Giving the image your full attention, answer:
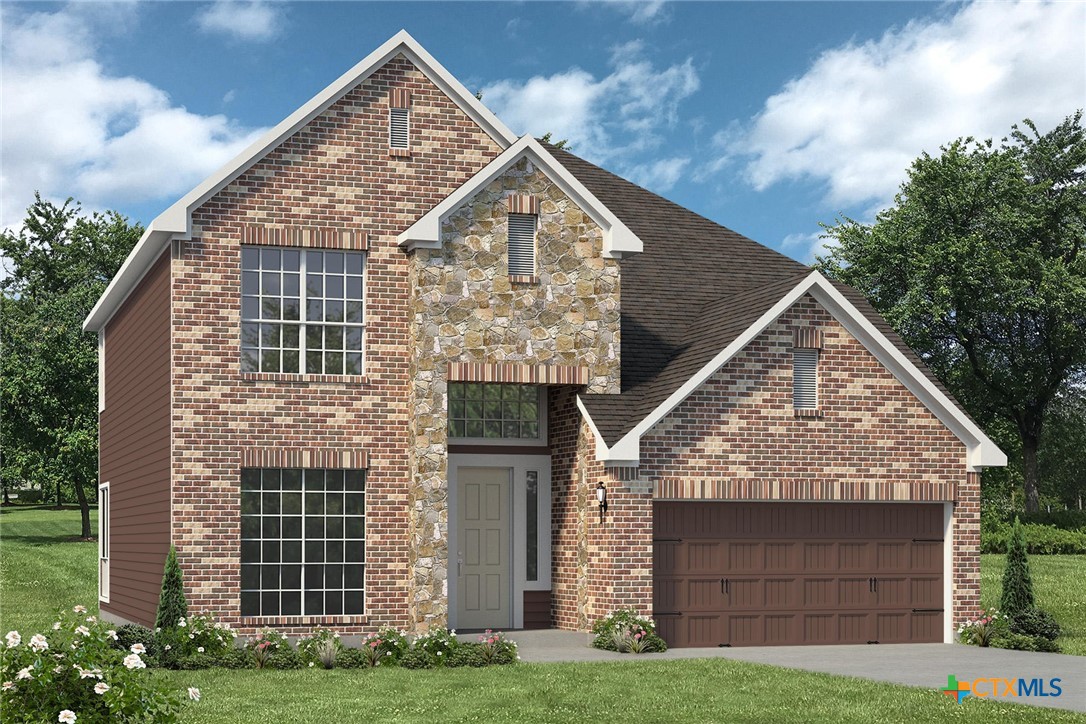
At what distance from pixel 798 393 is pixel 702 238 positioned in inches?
261

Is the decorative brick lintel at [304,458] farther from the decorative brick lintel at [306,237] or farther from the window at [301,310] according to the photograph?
the decorative brick lintel at [306,237]

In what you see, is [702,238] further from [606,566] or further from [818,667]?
[818,667]

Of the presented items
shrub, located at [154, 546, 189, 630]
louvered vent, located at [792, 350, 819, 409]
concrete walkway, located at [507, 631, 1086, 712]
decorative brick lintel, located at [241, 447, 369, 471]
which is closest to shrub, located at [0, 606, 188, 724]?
shrub, located at [154, 546, 189, 630]

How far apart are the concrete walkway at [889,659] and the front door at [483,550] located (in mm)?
1113

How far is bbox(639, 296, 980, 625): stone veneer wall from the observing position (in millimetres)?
→ 21500

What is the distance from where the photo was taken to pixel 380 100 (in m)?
22.2

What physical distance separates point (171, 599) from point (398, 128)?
820 centimetres

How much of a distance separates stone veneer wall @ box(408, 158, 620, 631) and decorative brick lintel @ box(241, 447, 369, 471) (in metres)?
0.89

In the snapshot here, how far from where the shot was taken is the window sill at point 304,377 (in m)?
21.0

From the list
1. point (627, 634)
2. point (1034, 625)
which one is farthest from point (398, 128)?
point (1034, 625)

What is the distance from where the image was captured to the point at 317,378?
2128cm

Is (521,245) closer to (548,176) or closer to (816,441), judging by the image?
(548,176)

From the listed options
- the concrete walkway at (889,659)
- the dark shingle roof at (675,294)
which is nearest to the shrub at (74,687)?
the concrete walkway at (889,659)

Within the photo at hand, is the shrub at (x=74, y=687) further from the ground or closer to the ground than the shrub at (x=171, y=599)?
further from the ground
